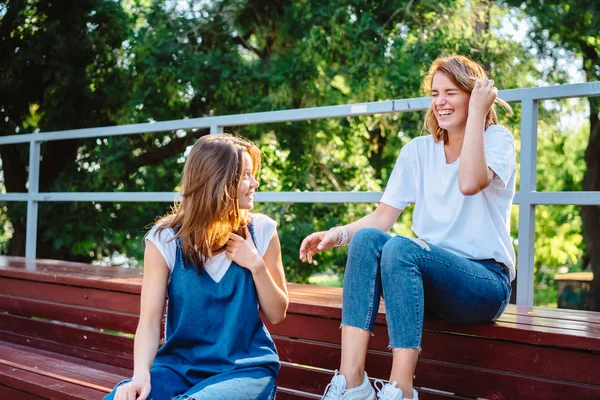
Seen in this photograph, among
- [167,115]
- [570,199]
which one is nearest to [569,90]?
[570,199]

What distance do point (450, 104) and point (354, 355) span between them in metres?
0.82

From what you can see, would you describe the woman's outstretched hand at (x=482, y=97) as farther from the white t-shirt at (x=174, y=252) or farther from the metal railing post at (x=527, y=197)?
the white t-shirt at (x=174, y=252)

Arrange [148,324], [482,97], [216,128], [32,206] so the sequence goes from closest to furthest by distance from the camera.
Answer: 1. [148,324]
2. [482,97]
3. [216,128]
4. [32,206]

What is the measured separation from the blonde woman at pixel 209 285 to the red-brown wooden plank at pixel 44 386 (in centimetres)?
46

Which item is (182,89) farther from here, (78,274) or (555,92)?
(555,92)

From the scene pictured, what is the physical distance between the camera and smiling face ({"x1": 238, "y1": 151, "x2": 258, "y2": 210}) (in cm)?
206

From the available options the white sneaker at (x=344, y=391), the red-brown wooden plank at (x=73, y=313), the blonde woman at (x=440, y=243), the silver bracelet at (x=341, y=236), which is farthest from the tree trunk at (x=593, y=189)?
the white sneaker at (x=344, y=391)

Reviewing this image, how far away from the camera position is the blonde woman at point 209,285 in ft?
6.52

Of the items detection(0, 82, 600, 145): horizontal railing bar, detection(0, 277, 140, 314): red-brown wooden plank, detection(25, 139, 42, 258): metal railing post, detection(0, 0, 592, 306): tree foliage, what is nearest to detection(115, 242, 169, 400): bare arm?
detection(0, 277, 140, 314): red-brown wooden plank

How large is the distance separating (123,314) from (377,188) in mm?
5909

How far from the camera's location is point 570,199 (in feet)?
8.09

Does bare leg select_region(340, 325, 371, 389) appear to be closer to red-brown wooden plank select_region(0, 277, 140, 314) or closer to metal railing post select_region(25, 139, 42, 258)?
red-brown wooden plank select_region(0, 277, 140, 314)

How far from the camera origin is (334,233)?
2.28m

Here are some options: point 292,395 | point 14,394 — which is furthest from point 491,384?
point 14,394
